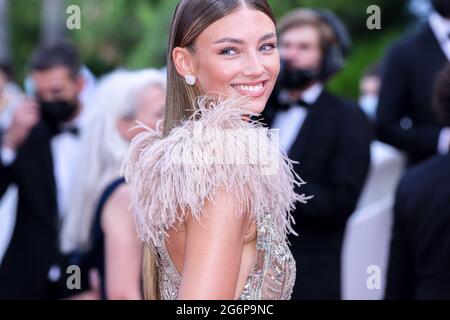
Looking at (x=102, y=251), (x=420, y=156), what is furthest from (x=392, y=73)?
(x=102, y=251)

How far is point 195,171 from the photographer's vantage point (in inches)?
75.9

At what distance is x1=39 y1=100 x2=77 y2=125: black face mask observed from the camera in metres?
5.42

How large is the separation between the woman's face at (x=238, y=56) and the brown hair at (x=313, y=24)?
2475 mm

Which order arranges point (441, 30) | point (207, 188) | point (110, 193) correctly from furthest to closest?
point (441, 30) → point (110, 193) → point (207, 188)

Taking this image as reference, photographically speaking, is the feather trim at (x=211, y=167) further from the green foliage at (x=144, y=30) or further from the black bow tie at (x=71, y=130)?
the green foliage at (x=144, y=30)

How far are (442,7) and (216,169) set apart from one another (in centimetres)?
304

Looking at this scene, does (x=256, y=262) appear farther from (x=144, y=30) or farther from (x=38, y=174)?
(x=144, y=30)

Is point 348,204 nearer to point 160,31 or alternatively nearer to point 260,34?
point 260,34

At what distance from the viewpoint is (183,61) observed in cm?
214

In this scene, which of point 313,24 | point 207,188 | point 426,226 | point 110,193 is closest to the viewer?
point 207,188

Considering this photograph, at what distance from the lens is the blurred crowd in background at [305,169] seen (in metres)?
3.42

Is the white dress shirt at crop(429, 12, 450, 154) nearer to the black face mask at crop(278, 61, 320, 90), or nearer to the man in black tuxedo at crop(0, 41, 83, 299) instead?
the black face mask at crop(278, 61, 320, 90)

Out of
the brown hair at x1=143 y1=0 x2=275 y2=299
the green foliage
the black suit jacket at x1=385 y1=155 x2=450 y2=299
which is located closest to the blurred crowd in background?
the black suit jacket at x1=385 y1=155 x2=450 y2=299

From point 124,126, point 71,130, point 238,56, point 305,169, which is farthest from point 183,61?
point 71,130
